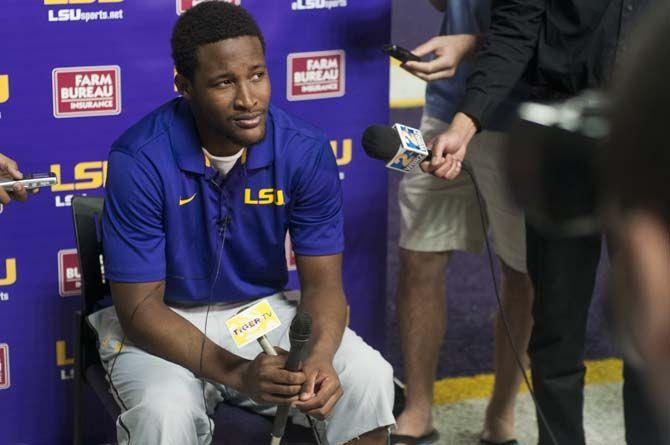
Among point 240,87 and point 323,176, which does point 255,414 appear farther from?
point 240,87

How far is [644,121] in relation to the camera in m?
0.80

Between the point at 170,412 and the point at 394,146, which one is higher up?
the point at 394,146

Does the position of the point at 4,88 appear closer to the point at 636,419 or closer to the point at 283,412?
the point at 283,412

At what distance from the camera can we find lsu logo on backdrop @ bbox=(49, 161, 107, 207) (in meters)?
3.26

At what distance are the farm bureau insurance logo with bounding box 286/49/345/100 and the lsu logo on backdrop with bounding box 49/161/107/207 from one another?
659mm

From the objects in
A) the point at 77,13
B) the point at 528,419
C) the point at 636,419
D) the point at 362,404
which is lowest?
the point at 528,419

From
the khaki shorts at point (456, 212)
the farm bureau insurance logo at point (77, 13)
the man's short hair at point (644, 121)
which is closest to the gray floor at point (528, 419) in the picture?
the khaki shorts at point (456, 212)

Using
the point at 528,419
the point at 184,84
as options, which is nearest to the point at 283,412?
the point at 184,84

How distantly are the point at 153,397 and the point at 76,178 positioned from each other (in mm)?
892

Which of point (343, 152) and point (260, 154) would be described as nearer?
point (260, 154)

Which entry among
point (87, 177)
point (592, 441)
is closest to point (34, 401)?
point (87, 177)

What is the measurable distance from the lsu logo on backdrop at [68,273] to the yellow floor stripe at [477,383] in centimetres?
143

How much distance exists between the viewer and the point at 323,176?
2.95m

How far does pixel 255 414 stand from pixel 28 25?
1.31m
